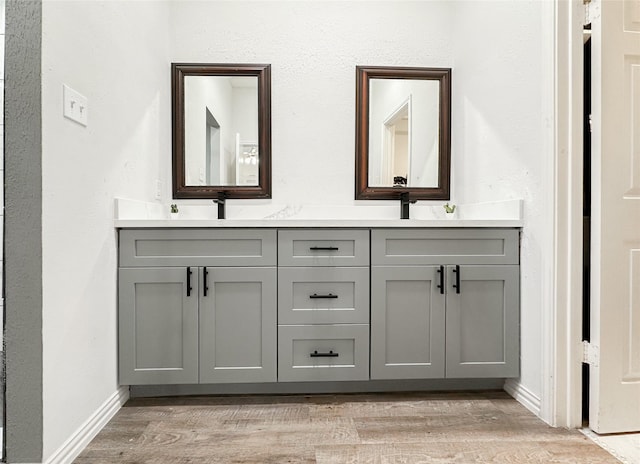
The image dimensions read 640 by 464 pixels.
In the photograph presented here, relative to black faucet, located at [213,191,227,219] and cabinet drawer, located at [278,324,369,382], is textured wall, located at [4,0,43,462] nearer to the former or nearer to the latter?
cabinet drawer, located at [278,324,369,382]

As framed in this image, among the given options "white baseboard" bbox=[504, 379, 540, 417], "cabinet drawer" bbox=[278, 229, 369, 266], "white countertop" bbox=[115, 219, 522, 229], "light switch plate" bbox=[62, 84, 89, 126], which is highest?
"light switch plate" bbox=[62, 84, 89, 126]

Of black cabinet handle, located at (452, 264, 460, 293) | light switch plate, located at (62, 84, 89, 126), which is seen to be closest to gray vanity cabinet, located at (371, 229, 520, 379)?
black cabinet handle, located at (452, 264, 460, 293)

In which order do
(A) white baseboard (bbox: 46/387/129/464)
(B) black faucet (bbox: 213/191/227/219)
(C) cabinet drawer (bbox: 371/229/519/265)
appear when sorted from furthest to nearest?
(B) black faucet (bbox: 213/191/227/219) → (C) cabinet drawer (bbox: 371/229/519/265) → (A) white baseboard (bbox: 46/387/129/464)

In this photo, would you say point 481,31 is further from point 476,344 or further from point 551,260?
point 476,344

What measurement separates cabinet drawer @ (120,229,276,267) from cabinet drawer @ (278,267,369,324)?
5.8 inches

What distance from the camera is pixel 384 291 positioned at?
207cm

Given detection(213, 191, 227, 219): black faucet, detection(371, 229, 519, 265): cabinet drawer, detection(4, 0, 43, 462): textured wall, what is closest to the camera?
detection(4, 0, 43, 462): textured wall

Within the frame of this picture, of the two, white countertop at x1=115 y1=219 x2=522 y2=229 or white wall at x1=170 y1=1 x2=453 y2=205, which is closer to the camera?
white countertop at x1=115 y1=219 x2=522 y2=229

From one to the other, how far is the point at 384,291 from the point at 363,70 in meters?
1.39

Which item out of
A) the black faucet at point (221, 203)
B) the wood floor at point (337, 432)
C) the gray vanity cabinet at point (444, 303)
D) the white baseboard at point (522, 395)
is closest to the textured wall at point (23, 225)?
the wood floor at point (337, 432)

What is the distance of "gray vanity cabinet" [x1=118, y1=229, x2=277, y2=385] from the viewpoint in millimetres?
1984

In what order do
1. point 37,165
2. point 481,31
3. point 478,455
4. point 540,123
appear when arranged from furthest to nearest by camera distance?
point 481,31, point 540,123, point 478,455, point 37,165

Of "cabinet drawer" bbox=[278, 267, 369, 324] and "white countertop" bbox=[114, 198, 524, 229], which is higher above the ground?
"white countertop" bbox=[114, 198, 524, 229]

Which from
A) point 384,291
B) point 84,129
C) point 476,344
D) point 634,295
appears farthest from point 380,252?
point 84,129
